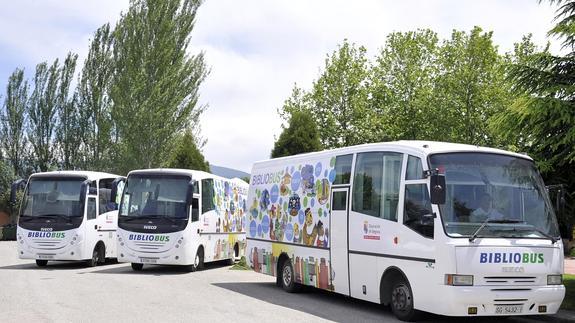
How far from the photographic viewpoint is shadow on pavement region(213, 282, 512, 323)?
490 inches

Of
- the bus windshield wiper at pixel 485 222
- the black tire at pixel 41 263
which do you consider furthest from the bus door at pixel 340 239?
the black tire at pixel 41 263

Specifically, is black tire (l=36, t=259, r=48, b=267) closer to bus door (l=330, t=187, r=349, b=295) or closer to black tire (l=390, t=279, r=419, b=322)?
bus door (l=330, t=187, r=349, b=295)

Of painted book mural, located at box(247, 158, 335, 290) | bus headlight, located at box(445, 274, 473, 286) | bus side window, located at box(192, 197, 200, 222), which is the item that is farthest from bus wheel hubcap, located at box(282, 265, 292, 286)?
bus headlight, located at box(445, 274, 473, 286)

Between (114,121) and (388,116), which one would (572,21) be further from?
(114,121)

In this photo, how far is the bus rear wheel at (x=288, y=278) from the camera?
1638 centimetres

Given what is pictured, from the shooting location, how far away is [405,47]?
48.1 meters

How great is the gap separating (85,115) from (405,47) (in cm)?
2509

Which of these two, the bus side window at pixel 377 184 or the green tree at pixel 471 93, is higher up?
the green tree at pixel 471 93

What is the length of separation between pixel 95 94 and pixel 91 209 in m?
33.0

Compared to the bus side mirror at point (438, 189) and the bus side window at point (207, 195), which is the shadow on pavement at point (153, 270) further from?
the bus side mirror at point (438, 189)

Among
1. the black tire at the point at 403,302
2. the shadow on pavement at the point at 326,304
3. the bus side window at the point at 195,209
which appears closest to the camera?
the black tire at the point at 403,302

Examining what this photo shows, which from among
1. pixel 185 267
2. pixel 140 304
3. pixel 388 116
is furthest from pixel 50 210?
pixel 388 116

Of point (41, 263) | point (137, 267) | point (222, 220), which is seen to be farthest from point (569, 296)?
point (41, 263)

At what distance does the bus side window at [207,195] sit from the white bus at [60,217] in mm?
2731
